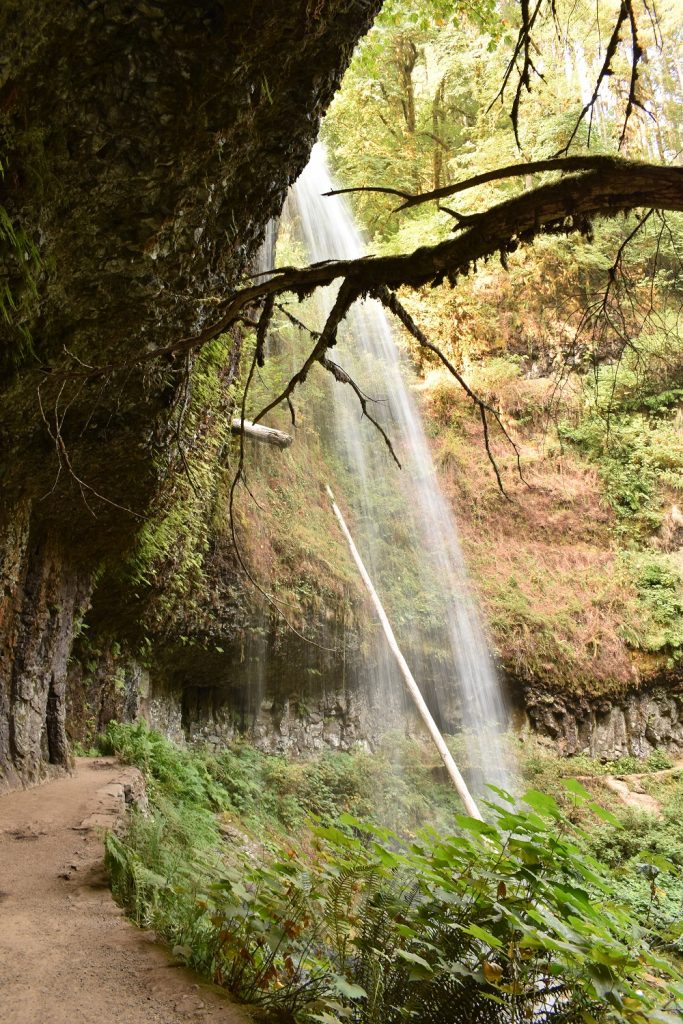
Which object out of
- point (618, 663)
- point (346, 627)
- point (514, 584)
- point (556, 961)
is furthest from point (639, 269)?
point (556, 961)

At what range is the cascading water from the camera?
12.8 metres

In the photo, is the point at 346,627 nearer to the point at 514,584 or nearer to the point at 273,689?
the point at 273,689

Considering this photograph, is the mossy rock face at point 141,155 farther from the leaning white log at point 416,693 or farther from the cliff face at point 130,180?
the leaning white log at point 416,693

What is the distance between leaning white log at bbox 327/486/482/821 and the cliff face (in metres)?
8.24

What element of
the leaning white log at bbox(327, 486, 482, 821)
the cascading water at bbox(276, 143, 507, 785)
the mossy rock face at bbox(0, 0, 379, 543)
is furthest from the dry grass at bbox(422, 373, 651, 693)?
the mossy rock face at bbox(0, 0, 379, 543)

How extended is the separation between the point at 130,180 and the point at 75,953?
3.13 meters

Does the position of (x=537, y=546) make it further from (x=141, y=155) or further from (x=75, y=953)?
(x=75, y=953)

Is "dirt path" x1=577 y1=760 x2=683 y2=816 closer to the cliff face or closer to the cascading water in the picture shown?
the cascading water

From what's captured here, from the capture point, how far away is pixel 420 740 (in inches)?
492

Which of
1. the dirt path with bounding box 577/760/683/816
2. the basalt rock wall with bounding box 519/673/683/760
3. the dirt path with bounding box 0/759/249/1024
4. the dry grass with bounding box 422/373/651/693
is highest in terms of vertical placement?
the dry grass with bounding box 422/373/651/693

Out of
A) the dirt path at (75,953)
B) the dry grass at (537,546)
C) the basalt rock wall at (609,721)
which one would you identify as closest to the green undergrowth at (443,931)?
the dirt path at (75,953)

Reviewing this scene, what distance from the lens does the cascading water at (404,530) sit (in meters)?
12.8

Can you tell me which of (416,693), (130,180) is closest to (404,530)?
(416,693)

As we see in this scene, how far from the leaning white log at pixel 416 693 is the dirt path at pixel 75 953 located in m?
7.52
